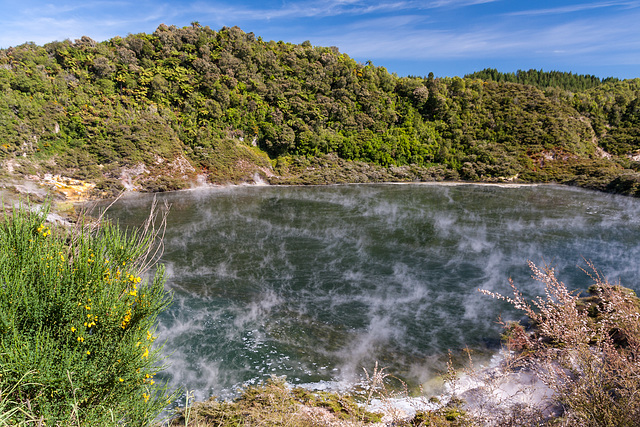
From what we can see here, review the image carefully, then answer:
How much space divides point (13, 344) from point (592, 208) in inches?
A: 1178

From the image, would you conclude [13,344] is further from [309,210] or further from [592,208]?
[592,208]

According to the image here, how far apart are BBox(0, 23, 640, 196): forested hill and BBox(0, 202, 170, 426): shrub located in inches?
939

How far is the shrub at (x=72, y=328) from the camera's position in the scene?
8.94 feet

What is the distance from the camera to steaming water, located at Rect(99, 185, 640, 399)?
734 cm

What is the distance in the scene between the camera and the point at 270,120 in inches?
1549

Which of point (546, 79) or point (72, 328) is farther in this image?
point (546, 79)

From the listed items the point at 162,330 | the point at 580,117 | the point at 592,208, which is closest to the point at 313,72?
the point at 592,208

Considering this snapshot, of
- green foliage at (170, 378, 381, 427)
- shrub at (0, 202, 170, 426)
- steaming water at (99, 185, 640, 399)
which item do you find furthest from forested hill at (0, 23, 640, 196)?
shrub at (0, 202, 170, 426)

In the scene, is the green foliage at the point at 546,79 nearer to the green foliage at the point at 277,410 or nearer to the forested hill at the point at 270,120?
the forested hill at the point at 270,120

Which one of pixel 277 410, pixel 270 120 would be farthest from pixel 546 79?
pixel 277 410

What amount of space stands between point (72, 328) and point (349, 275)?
31.9 feet

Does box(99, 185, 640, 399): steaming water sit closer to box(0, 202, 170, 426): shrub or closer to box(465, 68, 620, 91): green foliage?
box(0, 202, 170, 426): shrub

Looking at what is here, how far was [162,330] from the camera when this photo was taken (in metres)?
8.05

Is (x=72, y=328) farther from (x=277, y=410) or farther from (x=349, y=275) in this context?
(x=349, y=275)
